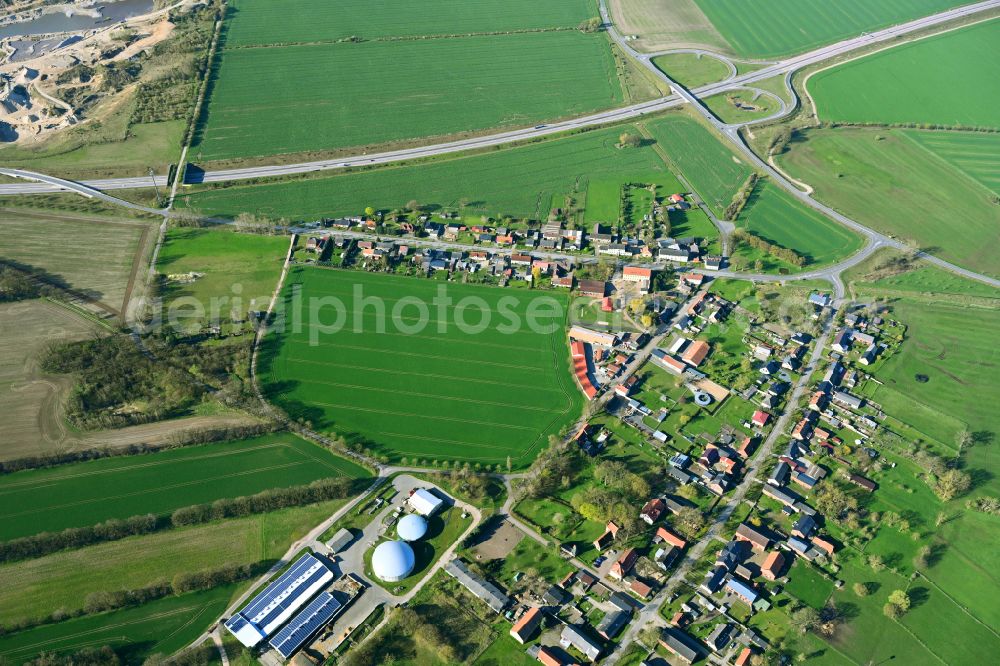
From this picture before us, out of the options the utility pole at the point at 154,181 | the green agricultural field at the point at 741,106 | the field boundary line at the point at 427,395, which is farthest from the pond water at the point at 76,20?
the green agricultural field at the point at 741,106

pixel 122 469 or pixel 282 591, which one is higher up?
pixel 122 469

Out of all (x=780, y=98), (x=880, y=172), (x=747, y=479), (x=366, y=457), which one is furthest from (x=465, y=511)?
(x=780, y=98)

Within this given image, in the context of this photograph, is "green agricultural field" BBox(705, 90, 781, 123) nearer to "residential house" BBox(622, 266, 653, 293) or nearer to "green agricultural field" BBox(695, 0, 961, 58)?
"green agricultural field" BBox(695, 0, 961, 58)

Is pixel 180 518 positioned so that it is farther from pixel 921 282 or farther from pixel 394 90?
pixel 921 282

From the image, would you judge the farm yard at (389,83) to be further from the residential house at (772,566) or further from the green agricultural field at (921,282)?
the residential house at (772,566)

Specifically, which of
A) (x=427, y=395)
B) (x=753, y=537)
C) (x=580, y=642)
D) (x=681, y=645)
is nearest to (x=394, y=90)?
(x=427, y=395)
